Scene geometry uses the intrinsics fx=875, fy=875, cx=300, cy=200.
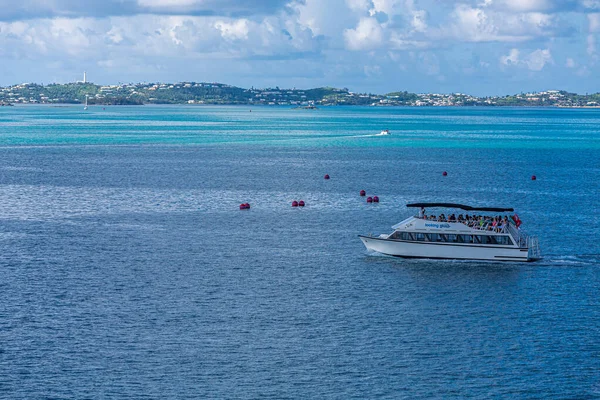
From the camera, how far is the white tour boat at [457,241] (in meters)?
88.5

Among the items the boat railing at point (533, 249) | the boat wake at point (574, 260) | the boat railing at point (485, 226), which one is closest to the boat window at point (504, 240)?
the boat railing at point (485, 226)

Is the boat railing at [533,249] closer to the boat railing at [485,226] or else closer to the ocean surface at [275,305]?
the ocean surface at [275,305]

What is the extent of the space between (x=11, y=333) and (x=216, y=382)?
1742 cm

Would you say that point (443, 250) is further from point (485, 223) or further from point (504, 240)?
point (504, 240)

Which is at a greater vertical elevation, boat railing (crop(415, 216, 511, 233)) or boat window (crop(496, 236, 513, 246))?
boat railing (crop(415, 216, 511, 233))

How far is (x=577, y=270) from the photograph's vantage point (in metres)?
84.1

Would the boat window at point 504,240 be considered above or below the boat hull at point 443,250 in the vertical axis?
above

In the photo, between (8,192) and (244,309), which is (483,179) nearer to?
(8,192)

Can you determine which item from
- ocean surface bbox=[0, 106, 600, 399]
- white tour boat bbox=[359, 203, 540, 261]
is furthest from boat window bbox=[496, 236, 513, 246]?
ocean surface bbox=[0, 106, 600, 399]

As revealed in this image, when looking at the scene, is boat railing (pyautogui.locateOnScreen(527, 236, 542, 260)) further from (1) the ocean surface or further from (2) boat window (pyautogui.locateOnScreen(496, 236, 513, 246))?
(2) boat window (pyautogui.locateOnScreen(496, 236, 513, 246))

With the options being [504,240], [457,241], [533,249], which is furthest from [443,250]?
[533,249]

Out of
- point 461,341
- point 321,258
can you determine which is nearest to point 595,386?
point 461,341

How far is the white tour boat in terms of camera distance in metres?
88.5

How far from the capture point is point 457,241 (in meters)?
89.6
